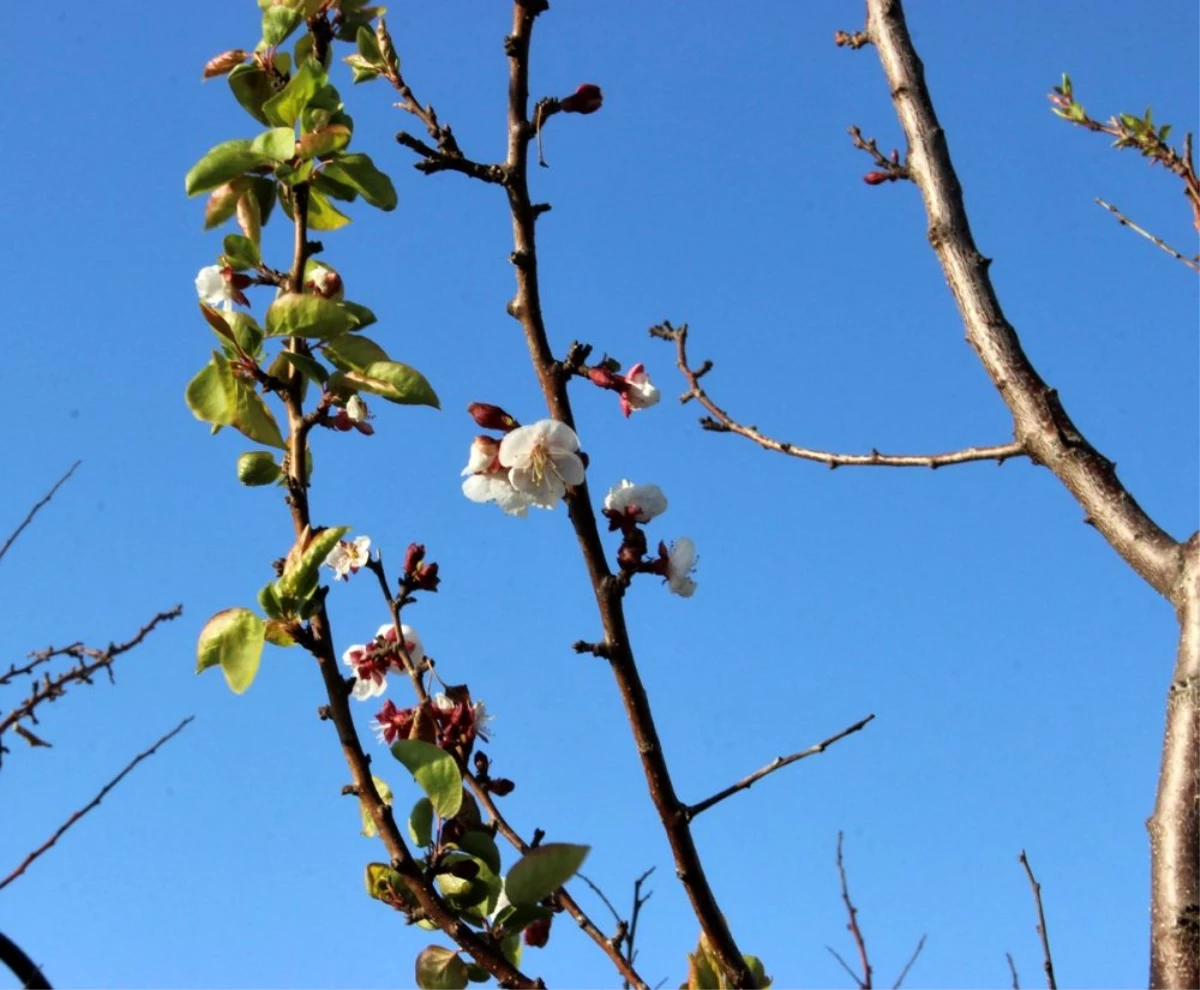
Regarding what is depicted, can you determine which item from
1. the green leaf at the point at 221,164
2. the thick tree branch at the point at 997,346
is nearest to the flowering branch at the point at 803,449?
the thick tree branch at the point at 997,346

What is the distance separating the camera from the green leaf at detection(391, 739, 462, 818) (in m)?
1.15

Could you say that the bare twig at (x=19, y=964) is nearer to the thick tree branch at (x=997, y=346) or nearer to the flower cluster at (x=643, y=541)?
Result: the flower cluster at (x=643, y=541)

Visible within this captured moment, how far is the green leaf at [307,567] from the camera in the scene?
1.09 meters

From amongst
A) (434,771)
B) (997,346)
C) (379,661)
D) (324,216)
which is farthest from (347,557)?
(997,346)

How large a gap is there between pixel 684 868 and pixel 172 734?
1516 millimetres

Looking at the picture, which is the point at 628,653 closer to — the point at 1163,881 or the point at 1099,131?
the point at 1163,881

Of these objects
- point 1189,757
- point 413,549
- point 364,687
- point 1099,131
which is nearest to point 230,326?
point 413,549

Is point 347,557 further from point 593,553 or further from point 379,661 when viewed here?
point 593,553

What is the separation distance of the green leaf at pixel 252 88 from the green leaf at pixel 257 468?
1.38ft

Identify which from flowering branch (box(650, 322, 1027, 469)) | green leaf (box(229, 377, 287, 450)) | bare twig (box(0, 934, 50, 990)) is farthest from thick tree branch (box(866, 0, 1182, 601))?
bare twig (box(0, 934, 50, 990))

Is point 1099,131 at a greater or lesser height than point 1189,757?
greater

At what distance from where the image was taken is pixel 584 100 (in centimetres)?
162

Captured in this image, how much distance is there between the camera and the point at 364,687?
5.43 ft

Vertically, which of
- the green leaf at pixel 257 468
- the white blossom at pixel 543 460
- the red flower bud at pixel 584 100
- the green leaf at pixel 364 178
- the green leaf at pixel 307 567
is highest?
the red flower bud at pixel 584 100
